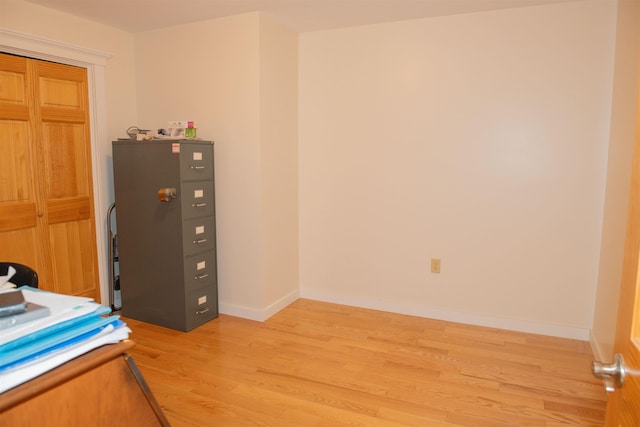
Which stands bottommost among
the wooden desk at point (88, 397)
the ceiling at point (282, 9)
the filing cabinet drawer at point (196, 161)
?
the wooden desk at point (88, 397)

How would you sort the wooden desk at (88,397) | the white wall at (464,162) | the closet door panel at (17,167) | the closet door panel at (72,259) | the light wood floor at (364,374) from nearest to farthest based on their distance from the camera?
the wooden desk at (88,397) → the light wood floor at (364,374) → the closet door panel at (17,167) → the white wall at (464,162) → the closet door panel at (72,259)

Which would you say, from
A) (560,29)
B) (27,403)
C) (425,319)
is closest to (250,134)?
(425,319)

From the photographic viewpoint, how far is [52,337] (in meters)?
0.63

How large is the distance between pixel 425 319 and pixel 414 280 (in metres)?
0.32

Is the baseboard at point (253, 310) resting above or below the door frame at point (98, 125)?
below

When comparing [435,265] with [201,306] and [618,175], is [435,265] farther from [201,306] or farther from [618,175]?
[201,306]

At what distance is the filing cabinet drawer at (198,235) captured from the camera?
3084 millimetres

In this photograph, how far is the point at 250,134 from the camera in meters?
3.20

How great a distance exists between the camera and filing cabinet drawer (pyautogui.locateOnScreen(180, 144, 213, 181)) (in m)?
3.01

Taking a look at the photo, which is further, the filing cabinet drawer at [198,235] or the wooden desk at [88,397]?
the filing cabinet drawer at [198,235]

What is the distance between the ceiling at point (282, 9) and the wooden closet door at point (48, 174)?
49 cm

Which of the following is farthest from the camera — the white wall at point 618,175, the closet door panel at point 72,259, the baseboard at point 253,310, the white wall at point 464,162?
the baseboard at point 253,310

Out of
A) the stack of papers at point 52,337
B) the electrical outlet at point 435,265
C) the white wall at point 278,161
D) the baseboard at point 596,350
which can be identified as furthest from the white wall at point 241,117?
the stack of papers at point 52,337

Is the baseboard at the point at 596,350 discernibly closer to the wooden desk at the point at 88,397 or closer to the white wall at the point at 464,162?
the white wall at the point at 464,162
